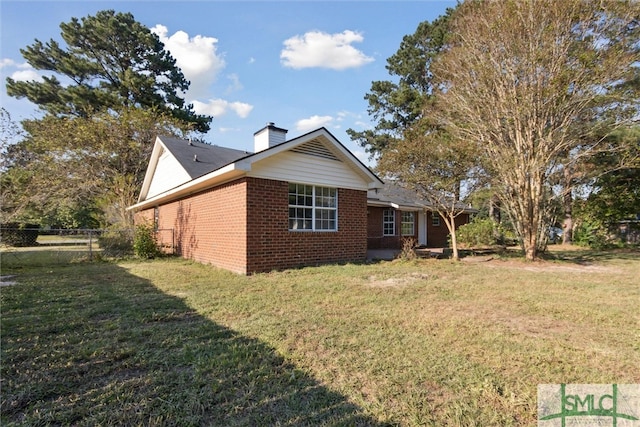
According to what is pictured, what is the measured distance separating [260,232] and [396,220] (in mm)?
10210

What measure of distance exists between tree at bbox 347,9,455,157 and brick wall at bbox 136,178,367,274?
532 inches

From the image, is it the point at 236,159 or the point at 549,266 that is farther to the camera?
the point at 549,266

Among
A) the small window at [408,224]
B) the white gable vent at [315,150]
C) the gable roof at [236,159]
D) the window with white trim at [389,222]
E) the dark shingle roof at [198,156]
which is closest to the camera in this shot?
the gable roof at [236,159]

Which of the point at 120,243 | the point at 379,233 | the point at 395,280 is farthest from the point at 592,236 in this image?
the point at 120,243

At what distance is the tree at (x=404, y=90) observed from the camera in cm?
2272

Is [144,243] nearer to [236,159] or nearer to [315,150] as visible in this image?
[236,159]

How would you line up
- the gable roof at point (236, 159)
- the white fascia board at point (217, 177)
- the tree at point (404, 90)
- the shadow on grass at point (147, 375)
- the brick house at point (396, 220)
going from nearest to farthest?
the shadow on grass at point (147, 375) < the white fascia board at point (217, 177) < the gable roof at point (236, 159) < the brick house at point (396, 220) < the tree at point (404, 90)

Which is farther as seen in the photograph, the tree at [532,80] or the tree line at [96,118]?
the tree line at [96,118]

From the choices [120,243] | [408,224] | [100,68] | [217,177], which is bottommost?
[120,243]

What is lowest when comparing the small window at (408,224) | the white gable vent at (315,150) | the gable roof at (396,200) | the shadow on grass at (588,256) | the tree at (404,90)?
the shadow on grass at (588,256)

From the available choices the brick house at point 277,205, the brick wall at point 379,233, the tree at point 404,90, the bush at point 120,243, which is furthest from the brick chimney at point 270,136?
the tree at point 404,90

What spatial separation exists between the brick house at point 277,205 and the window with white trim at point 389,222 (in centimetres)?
615

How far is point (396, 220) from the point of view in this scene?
16969 mm

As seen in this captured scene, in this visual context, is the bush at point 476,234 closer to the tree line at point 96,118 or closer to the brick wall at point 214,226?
the brick wall at point 214,226
